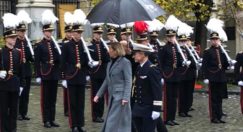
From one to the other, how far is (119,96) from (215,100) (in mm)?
4729

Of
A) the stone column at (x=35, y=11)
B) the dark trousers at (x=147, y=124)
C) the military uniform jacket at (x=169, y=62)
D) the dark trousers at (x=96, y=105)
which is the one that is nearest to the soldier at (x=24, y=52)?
the dark trousers at (x=96, y=105)

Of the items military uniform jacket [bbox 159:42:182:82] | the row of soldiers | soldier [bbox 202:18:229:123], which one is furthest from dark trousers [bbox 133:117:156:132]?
soldier [bbox 202:18:229:123]

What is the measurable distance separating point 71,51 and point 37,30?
47.2 feet

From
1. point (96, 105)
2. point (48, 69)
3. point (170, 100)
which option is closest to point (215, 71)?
point (170, 100)

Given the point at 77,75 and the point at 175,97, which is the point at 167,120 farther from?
the point at 77,75

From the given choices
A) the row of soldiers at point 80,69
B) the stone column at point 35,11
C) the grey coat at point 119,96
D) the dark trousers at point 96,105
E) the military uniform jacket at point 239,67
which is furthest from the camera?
the stone column at point 35,11

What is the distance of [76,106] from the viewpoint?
1213 centimetres

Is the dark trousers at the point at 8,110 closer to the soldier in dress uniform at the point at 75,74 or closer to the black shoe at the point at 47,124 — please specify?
the soldier in dress uniform at the point at 75,74

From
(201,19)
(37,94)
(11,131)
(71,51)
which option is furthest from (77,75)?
(201,19)

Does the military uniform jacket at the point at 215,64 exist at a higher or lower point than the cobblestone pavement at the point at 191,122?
higher

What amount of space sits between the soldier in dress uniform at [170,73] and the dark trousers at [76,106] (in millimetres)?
2095

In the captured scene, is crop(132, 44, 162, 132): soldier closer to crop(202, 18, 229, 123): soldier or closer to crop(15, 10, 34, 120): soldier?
crop(202, 18, 229, 123): soldier

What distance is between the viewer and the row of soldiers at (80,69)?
443 inches

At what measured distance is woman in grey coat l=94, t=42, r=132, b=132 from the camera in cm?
942
